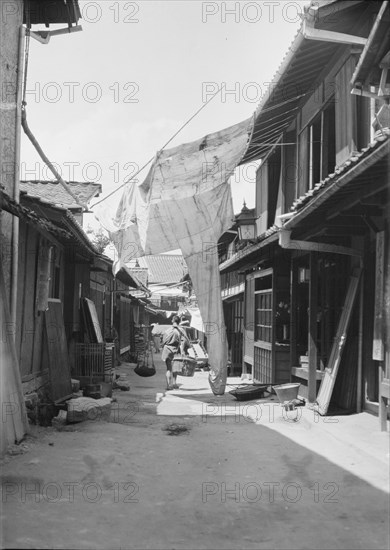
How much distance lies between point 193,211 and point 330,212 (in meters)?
3.74

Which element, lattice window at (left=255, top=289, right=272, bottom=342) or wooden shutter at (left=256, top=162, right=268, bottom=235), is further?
wooden shutter at (left=256, top=162, right=268, bottom=235)

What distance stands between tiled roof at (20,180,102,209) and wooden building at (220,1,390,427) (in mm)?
5018

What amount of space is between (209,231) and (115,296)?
13377mm

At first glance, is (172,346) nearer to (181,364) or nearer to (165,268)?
(181,364)

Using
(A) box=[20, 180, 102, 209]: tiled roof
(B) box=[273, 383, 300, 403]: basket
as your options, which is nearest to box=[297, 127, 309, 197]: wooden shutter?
(B) box=[273, 383, 300, 403]: basket

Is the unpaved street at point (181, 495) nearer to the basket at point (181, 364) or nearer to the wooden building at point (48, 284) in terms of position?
the wooden building at point (48, 284)

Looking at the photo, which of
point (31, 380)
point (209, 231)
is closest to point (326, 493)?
point (31, 380)

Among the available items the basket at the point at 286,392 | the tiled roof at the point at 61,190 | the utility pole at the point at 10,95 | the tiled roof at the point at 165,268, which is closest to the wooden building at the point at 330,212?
the basket at the point at 286,392

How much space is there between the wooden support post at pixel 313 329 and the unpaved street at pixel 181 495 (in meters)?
2.39

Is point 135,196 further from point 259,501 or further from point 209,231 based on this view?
point 259,501

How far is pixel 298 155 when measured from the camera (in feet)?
45.6

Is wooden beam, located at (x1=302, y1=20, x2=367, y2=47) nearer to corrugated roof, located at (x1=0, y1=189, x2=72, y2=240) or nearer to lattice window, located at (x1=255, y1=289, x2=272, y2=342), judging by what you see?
corrugated roof, located at (x1=0, y1=189, x2=72, y2=240)

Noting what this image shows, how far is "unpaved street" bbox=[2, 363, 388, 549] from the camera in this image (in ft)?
16.2

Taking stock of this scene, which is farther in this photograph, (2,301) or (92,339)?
(92,339)
